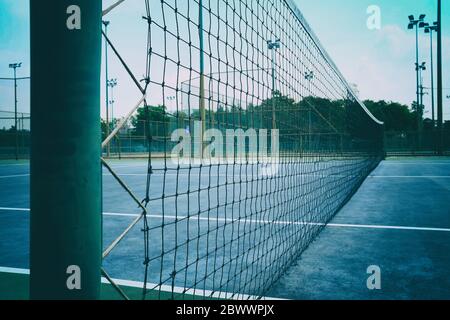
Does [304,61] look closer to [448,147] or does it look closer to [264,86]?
[264,86]

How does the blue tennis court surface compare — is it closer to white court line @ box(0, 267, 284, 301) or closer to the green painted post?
white court line @ box(0, 267, 284, 301)

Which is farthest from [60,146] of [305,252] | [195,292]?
[305,252]

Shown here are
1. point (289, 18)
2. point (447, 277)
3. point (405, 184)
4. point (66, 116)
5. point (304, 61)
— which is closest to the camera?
point (66, 116)

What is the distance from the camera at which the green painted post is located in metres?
1.11

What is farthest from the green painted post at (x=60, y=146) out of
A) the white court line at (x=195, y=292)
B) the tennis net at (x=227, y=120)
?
the white court line at (x=195, y=292)

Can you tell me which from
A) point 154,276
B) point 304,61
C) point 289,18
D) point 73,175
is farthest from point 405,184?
point 73,175

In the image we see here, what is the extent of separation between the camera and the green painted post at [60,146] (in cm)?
111

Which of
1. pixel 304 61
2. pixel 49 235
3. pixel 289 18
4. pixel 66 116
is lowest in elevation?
pixel 49 235

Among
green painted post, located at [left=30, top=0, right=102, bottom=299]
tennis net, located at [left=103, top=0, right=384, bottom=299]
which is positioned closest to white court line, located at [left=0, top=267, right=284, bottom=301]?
tennis net, located at [left=103, top=0, right=384, bottom=299]

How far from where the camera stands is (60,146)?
43.7 inches

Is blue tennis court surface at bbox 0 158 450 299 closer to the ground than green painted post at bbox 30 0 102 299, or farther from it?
closer to the ground

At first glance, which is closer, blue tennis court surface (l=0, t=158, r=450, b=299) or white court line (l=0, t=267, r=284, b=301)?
white court line (l=0, t=267, r=284, b=301)

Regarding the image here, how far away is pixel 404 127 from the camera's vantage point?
259 feet
